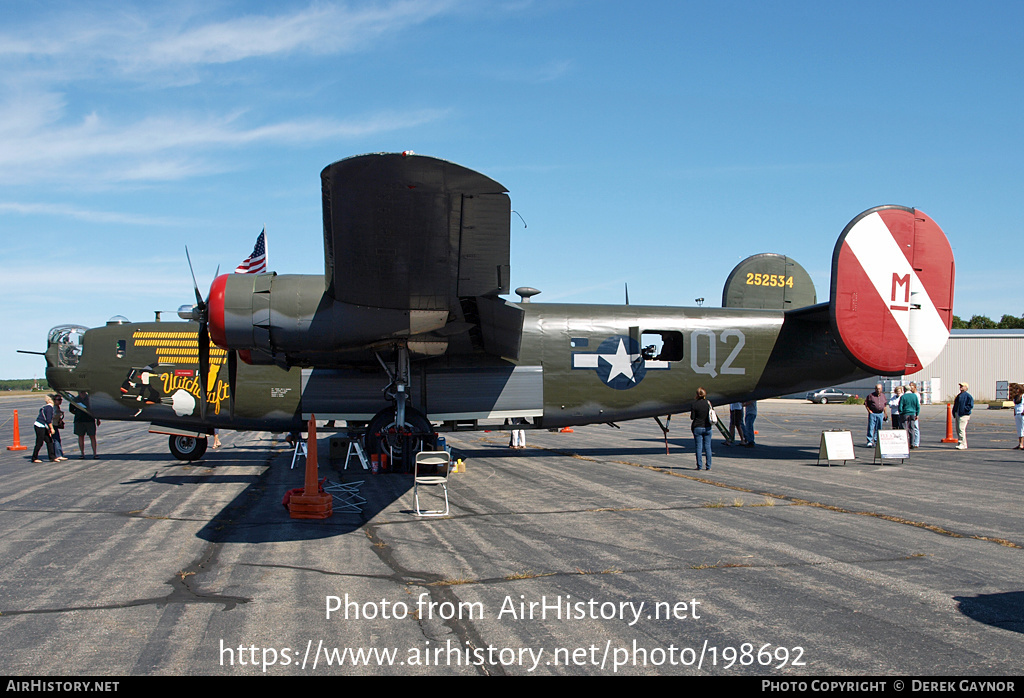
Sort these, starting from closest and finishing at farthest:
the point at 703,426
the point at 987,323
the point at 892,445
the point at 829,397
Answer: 1. the point at 703,426
2. the point at 892,445
3. the point at 829,397
4. the point at 987,323

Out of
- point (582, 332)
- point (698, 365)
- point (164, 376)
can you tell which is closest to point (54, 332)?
point (164, 376)

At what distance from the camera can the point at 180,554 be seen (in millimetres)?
7551

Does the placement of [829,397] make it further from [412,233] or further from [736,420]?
[412,233]

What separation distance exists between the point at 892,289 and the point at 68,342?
19.6 metres

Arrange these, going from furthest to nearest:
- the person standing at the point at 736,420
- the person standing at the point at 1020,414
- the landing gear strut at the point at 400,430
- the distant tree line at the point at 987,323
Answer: the distant tree line at the point at 987,323 → the person standing at the point at 736,420 → the person standing at the point at 1020,414 → the landing gear strut at the point at 400,430

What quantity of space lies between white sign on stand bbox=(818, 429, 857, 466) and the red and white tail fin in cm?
176

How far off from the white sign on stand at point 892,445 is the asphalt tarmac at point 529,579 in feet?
5.74

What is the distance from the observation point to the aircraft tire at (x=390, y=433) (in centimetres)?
1287

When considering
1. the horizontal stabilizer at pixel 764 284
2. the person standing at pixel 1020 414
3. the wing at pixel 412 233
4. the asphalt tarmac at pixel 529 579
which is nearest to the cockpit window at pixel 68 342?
the asphalt tarmac at pixel 529 579

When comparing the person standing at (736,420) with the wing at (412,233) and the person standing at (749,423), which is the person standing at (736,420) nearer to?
the person standing at (749,423)

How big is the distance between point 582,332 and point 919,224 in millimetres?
8348

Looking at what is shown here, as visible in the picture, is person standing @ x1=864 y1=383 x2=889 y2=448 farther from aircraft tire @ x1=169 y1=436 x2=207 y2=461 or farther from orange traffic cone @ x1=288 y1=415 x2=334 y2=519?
aircraft tire @ x1=169 y1=436 x2=207 y2=461

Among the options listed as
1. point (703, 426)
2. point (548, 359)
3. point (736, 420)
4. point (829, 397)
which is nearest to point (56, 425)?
point (548, 359)

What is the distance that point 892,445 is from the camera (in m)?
15.0
